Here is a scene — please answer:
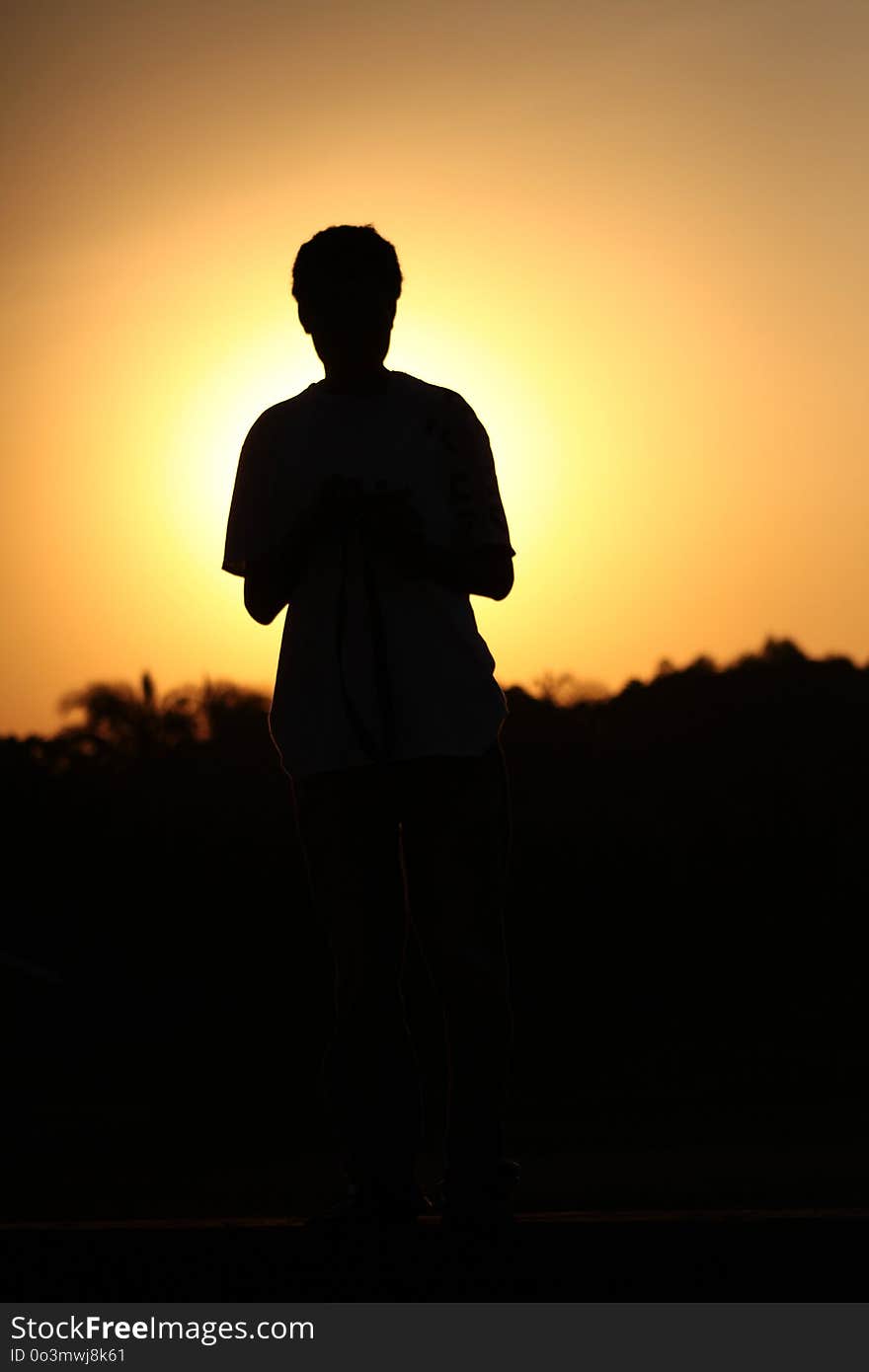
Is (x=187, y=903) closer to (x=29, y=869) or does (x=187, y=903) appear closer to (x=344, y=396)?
(x=29, y=869)

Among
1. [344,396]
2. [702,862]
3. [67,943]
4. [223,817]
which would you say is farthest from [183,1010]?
[344,396]

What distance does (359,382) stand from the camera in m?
2.93

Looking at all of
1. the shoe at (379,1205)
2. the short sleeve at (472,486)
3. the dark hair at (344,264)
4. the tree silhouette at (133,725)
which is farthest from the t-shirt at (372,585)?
the tree silhouette at (133,725)

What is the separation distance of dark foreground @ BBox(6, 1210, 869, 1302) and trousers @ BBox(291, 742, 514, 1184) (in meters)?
0.35

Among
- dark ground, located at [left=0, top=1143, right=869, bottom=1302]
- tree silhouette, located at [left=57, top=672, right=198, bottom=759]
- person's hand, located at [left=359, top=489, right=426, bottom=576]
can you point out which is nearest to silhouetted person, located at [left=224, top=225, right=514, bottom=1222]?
person's hand, located at [left=359, top=489, right=426, bottom=576]

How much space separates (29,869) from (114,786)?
5.36m

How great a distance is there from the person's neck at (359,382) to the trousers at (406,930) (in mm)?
623

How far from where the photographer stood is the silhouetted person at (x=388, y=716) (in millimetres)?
2742

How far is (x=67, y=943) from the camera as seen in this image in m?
54.1

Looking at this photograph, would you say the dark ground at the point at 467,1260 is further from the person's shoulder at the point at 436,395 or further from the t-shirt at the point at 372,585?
the person's shoulder at the point at 436,395

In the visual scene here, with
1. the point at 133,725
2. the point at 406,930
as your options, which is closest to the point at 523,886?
the point at 133,725

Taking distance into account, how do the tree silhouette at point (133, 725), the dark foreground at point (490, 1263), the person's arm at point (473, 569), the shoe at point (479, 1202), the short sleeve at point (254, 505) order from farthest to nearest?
the tree silhouette at point (133, 725) → the short sleeve at point (254, 505) → the person's arm at point (473, 569) → the shoe at point (479, 1202) → the dark foreground at point (490, 1263)
